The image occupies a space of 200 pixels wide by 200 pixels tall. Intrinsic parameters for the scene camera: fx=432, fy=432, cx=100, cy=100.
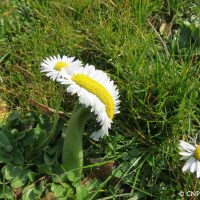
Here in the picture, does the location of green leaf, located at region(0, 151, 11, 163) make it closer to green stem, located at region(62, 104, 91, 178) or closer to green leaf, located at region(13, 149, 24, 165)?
green leaf, located at region(13, 149, 24, 165)

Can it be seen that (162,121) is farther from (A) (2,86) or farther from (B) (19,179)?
(A) (2,86)

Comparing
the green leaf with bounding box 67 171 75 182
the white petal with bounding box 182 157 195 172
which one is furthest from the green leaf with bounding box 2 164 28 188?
the white petal with bounding box 182 157 195 172

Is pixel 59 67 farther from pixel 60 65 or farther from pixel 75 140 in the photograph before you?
pixel 75 140

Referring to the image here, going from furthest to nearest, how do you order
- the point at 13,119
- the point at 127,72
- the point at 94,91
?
the point at 127,72 → the point at 13,119 → the point at 94,91

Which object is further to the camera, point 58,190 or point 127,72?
point 127,72

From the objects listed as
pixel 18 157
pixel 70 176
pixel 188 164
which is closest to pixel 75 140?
pixel 70 176

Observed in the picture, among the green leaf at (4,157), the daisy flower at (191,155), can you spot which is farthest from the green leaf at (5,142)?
the daisy flower at (191,155)
